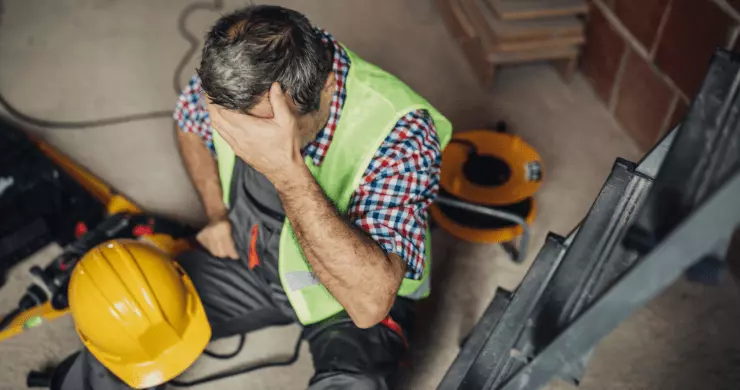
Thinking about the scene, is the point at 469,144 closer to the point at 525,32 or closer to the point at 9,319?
the point at 525,32

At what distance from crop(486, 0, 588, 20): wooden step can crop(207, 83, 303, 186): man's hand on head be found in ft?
4.34

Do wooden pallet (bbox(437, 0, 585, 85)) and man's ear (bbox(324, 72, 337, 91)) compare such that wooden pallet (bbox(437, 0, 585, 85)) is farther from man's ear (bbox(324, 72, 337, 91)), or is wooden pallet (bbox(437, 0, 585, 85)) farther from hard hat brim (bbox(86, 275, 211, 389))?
hard hat brim (bbox(86, 275, 211, 389))

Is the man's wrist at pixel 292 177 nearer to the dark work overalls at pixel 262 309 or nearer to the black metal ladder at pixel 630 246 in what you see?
the dark work overalls at pixel 262 309

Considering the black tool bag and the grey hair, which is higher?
the grey hair

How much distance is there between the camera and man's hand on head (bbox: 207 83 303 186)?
44.3 inches

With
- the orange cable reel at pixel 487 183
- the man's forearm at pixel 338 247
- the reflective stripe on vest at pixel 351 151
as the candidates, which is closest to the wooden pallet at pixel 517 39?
the orange cable reel at pixel 487 183

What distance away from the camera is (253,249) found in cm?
155

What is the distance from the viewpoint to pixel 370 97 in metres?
1.30

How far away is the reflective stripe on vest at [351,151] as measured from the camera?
128cm

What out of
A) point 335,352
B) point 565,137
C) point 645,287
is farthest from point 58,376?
point 565,137

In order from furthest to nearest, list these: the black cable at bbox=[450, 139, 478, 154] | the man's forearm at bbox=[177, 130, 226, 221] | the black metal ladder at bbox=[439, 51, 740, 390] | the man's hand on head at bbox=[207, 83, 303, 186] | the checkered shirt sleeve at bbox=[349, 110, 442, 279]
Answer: the black cable at bbox=[450, 139, 478, 154], the man's forearm at bbox=[177, 130, 226, 221], the checkered shirt sleeve at bbox=[349, 110, 442, 279], the man's hand on head at bbox=[207, 83, 303, 186], the black metal ladder at bbox=[439, 51, 740, 390]

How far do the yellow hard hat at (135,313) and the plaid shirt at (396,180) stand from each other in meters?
0.48

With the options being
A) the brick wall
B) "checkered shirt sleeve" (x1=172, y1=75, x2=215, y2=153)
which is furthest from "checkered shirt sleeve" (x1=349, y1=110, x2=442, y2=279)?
the brick wall

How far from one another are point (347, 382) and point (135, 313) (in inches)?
19.6
